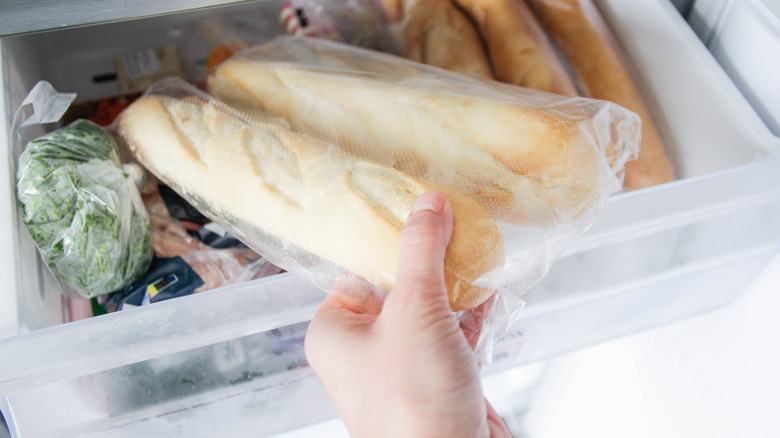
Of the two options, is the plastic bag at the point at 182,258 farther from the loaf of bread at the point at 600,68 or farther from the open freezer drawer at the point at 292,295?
the loaf of bread at the point at 600,68

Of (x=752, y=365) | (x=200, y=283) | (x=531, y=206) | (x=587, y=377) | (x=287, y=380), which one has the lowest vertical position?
(x=587, y=377)

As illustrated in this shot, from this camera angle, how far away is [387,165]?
58 centimetres

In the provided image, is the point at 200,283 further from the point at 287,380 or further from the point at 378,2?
the point at 378,2

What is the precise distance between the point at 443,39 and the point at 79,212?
516 mm

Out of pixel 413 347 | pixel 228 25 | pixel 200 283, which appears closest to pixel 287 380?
pixel 200 283

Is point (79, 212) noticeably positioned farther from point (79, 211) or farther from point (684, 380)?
point (684, 380)

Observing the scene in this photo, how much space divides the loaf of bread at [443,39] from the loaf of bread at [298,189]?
10.9 inches

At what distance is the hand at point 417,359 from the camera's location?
450mm

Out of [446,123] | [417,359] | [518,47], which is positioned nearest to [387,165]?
[446,123]

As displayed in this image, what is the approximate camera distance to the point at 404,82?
2.21 feet

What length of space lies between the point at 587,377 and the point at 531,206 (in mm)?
591

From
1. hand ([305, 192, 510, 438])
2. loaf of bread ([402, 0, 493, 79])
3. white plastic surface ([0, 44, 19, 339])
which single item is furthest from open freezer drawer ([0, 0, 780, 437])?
loaf of bread ([402, 0, 493, 79])

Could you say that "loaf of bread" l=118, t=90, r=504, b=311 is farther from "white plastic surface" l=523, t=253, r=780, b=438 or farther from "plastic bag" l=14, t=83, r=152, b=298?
"white plastic surface" l=523, t=253, r=780, b=438

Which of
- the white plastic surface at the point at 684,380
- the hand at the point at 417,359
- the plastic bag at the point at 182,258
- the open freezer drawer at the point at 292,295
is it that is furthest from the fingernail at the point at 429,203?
the white plastic surface at the point at 684,380
